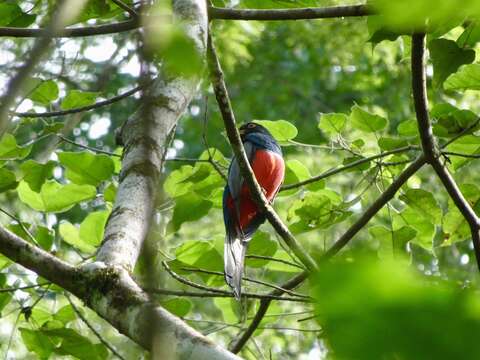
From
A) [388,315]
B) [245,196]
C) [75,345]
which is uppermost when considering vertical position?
[245,196]

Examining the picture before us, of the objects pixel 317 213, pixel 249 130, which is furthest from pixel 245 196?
pixel 317 213

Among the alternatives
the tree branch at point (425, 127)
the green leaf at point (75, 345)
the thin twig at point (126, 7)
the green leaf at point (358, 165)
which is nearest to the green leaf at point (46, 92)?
the thin twig at point (126, 7)

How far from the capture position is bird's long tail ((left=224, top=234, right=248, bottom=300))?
9.35ft

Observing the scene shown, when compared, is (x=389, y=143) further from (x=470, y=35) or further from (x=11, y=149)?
(x=11, y=149)

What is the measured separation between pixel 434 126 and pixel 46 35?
2.05m

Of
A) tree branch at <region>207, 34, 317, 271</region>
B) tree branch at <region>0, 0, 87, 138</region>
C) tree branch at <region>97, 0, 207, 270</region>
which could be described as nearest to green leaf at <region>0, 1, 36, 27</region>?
tree branch at <region>97, 0, 207, 270</region>

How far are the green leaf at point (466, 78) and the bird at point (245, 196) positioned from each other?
88 cm

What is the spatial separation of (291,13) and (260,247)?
94 cm

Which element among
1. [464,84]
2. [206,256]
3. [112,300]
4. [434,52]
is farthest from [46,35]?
[206,256]

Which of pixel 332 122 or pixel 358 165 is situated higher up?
pixel 332 122

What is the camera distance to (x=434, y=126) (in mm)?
2492

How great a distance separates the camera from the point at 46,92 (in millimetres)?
2762

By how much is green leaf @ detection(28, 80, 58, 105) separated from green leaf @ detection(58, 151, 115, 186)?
0.68ft

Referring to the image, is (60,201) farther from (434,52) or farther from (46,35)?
(46,35)
